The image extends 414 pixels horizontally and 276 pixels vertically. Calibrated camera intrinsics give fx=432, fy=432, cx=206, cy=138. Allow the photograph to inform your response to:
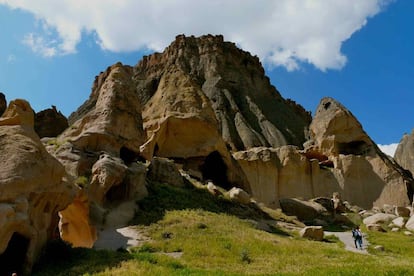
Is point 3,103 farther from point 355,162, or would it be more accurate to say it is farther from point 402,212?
point 402,212

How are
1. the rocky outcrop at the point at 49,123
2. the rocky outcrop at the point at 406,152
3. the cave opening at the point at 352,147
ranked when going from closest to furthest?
the rocky outcrop at the point at 49,123 → the cave opening at the point at 352,147 → the rocky outcrop at the point at 406,152

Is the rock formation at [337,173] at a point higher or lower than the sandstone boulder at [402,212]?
higher

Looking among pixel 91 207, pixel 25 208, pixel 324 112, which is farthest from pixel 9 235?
pixel 324 112

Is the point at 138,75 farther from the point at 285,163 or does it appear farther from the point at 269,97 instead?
the point at 285,163

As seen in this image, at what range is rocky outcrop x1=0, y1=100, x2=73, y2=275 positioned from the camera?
15.1 meters

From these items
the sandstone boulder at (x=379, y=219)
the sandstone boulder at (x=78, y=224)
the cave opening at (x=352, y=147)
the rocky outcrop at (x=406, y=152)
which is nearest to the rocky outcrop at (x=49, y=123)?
the sandstone boulder at (x=78, y=224)

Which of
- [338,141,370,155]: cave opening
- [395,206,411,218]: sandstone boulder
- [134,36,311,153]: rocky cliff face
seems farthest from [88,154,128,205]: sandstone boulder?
[134,36,311,153]: rocky cliff face

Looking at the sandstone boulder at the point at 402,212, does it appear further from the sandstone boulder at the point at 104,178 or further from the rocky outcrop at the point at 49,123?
the rocky outcrop at the point at 49,123

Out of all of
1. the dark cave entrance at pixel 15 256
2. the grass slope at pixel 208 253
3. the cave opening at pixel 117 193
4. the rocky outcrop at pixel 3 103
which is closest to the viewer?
the grass slope at pixel 208 253

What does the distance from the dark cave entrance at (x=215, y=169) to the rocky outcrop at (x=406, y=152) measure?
3147cm

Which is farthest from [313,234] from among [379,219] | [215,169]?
[215,169]

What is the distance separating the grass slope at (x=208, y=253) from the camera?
14.9 meters

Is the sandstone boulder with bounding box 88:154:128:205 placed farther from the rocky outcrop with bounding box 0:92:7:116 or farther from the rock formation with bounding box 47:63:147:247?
the rocky outcrop with bounding box 0:92:7:116

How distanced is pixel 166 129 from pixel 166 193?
61.3ft
